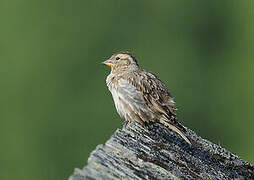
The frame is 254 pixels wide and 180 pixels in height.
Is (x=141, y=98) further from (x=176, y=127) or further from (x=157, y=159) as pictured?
(x=157, y=159)

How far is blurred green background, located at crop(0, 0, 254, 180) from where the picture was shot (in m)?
31.8

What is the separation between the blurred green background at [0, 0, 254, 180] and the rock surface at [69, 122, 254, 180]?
887 inches

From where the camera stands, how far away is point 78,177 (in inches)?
204

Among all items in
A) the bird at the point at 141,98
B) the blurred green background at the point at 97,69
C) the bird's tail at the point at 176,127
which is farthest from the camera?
the blurred green background at the point at 97,69

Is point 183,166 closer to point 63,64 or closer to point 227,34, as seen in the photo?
point 63,64

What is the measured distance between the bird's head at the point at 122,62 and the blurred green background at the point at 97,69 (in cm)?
1832

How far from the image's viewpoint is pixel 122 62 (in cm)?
1134

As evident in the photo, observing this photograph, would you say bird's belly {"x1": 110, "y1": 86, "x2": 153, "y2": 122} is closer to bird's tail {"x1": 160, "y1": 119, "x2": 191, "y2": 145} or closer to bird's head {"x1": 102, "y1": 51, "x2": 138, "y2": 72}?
bird's tail {"x1": 160, "y1": 119, "x2": 191, "y2": 145}

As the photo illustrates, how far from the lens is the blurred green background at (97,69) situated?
31.8 metres

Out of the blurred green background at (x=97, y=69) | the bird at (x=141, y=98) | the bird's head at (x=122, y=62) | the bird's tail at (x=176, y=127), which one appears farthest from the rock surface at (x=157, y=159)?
the blurred green background at (x=97, y=69)

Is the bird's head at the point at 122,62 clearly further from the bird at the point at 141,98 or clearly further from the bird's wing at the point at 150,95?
the bird's wing at the point at 150,95

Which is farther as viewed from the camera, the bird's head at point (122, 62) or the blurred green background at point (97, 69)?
the blurred green background at point (97, 69)

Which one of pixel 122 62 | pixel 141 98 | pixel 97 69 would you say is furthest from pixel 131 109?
pixel 97 69

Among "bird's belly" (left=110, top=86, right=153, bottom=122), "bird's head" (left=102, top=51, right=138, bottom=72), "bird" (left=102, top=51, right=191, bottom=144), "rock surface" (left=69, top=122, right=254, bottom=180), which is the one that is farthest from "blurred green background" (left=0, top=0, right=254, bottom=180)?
"rock surface" (left=69, top=122, right=254, bottom=180)
